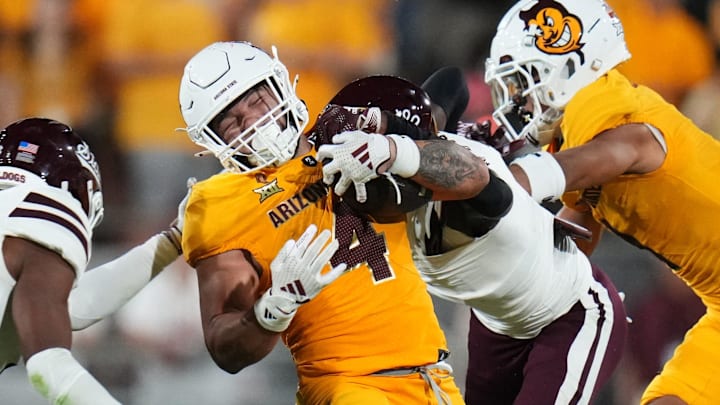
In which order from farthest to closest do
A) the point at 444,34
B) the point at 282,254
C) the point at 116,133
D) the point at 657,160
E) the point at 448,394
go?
the point at 444,34
the point at 116,133
the point at 657,160
the point at 448,394
the point at 282,254

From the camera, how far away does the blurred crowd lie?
4824 mm

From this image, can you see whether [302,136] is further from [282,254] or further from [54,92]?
[54,92]

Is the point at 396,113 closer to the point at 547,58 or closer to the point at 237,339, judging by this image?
the point at 237,339

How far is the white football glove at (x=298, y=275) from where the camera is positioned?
7.97 ft

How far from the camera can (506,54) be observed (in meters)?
3.43

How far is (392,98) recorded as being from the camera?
2689mm

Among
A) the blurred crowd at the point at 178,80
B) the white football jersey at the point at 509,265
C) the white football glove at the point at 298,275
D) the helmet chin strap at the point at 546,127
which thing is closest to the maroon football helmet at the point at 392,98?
the white football jersey at the point at 509,265

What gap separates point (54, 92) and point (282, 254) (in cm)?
328

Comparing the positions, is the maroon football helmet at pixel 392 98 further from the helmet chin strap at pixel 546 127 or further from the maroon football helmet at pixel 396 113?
the helmet chin strap at pixel 546 127

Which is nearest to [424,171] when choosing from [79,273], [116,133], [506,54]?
[79,273]

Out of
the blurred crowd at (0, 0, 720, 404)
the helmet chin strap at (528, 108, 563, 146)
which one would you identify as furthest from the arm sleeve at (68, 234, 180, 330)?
the blurred crowd at (0, 0, 720, 404)

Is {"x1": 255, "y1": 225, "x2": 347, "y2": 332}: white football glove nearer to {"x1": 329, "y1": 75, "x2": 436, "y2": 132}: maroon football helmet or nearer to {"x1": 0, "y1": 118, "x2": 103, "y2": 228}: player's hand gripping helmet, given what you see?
{"x1": 329, "y1": 75, "x2": 436, "y2": 132}: maroon football helmet

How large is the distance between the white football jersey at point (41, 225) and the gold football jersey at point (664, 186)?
→ 140 cm

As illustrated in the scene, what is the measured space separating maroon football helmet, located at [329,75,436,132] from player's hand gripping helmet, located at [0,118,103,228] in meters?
0.65
